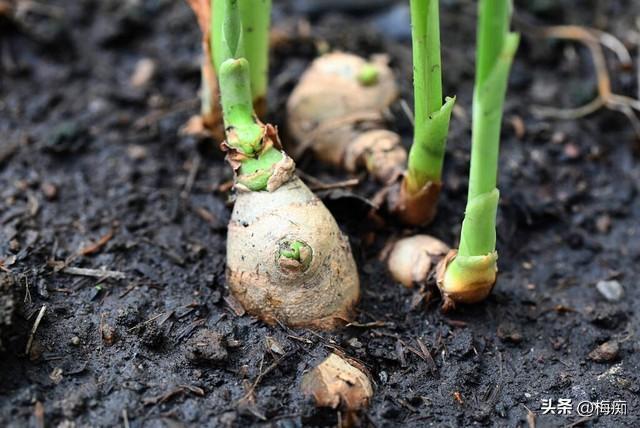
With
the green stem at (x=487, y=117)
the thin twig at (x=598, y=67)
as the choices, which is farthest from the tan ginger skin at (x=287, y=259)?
the thin twig at (x=598, y=67)

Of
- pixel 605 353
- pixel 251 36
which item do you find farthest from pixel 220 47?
pixel 605 353

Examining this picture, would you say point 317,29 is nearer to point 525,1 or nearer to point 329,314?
point 525,1

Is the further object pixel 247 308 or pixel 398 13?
pixel 398 13

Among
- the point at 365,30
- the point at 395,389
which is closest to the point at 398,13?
the point at 365,30

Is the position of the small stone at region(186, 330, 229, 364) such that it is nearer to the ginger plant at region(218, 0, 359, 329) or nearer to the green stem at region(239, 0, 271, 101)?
the ginger plant at region(218, 0, 359, 329)

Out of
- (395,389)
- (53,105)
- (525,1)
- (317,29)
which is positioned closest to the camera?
(395,389)

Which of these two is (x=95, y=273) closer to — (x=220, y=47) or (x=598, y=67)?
(x=220, y=47)

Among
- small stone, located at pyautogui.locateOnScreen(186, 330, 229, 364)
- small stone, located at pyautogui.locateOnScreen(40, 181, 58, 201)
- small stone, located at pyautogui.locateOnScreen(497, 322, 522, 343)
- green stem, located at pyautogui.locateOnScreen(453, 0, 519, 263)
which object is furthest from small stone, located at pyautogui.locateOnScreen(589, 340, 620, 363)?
small stone, located at pyautogui.locateOnScreen(40, 181, 58, 201)

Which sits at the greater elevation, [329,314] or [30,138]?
[30,138]
